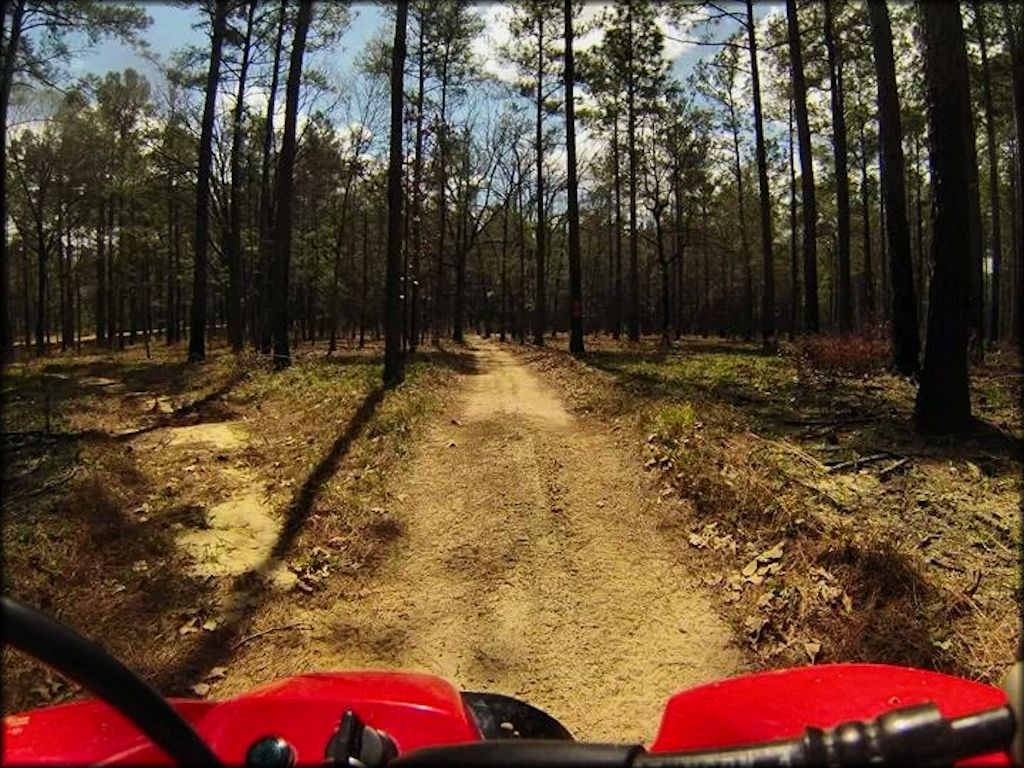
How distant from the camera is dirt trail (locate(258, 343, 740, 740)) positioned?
5.16m

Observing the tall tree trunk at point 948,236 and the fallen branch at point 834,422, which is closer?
the tall tree trunk at point 948,236

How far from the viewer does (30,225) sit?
3881cm

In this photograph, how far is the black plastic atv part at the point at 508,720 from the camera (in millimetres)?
2289

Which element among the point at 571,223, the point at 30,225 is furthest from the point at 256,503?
the point at 30,225

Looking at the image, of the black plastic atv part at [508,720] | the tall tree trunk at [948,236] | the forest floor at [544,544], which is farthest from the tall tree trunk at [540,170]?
the black plastic atv part at [508,720]

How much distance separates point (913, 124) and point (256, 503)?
3280 cm

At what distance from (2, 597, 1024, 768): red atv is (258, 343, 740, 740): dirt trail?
2.63m

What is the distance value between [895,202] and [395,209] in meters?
9.21

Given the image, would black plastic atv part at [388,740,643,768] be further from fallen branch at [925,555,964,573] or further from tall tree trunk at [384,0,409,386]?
tall tree trunk at [384,0,409,386]

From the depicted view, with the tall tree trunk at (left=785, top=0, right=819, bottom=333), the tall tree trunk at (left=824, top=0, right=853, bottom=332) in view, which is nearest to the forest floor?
the tall tree trunk at (left=785, top=0, right=819, bottom=333)

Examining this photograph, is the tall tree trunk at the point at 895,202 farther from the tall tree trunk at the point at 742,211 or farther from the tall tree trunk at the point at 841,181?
the tall tree trunk at the point at 742,211

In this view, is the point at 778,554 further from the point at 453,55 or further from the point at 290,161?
the point at 453,55

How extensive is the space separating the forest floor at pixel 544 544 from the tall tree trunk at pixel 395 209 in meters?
3.52

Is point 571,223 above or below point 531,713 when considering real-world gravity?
above
